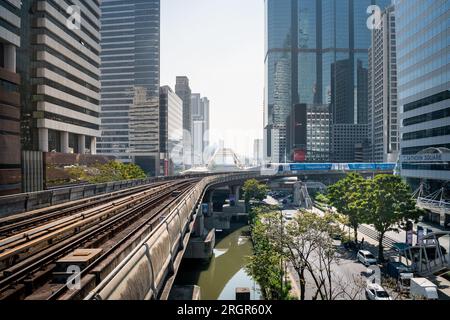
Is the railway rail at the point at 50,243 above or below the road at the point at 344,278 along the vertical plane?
above

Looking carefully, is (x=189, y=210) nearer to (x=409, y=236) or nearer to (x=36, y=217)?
(x=36, y=217)

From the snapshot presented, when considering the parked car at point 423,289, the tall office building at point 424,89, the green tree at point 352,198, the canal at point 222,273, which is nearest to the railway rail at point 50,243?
the canal at point 222,273

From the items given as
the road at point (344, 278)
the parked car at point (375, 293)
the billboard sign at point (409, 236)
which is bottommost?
the road at point (344, 278)

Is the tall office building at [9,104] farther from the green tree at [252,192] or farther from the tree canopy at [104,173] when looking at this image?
the green tree at [252,192]

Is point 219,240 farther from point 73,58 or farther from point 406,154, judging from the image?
point 73,58

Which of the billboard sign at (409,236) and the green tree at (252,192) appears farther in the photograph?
the green tree at (252,192)

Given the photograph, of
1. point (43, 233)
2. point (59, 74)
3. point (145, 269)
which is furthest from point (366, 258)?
point (59, 74)
